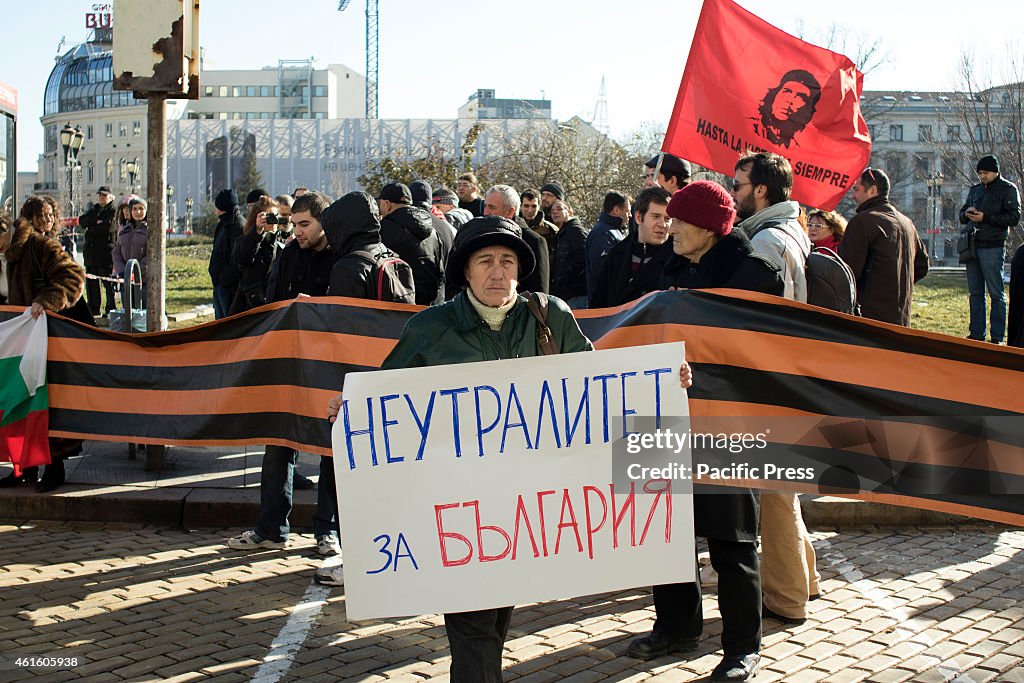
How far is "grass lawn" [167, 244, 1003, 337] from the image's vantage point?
17078mm

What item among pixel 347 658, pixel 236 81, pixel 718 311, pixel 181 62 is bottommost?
pixel 347 658

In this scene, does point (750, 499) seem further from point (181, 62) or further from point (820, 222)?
point (181, 62)

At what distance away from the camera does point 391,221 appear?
27.2ft

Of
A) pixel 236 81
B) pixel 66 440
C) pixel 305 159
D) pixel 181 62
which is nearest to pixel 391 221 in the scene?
pixel 181 62

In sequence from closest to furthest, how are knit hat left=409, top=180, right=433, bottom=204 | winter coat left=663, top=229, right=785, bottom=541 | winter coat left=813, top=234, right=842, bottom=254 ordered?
winter coat left=663, top=229, right=785, bottom=541 → winter coat left=813, top=234, right=842, bottom=254 → knit hat left=409, top=180, right=433, bottom=204

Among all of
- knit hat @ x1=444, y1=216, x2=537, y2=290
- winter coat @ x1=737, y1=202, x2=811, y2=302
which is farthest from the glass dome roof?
knit hat @ x1=444, y1=216, x2=537, y2=290

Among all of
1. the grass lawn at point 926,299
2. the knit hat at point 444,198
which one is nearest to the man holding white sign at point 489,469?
the knit hat at point 444,198

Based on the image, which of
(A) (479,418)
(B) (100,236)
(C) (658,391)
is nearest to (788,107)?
(C) (658,391)

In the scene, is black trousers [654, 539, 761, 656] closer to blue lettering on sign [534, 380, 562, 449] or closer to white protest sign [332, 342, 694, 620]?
white protest sign [332, 342, 694, 620]

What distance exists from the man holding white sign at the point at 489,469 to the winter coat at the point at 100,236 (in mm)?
14922

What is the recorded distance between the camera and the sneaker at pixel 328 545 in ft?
22.1

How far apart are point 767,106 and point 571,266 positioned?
322cm

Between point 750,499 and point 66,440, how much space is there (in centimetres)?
461

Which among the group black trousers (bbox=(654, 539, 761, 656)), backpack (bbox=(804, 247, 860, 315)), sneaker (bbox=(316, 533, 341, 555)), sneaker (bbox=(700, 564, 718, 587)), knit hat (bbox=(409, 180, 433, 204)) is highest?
knit hat (bbox=(409, 180, 433, 204))
